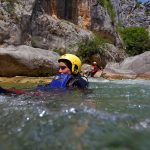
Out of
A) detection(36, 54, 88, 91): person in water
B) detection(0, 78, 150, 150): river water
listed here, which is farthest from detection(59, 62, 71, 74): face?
detection(0, 78, 150, 150): river water

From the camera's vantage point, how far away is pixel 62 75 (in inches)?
267

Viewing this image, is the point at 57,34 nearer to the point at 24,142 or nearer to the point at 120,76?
the point at 120,76

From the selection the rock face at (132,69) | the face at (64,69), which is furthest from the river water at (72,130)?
the rock face at (132,69)

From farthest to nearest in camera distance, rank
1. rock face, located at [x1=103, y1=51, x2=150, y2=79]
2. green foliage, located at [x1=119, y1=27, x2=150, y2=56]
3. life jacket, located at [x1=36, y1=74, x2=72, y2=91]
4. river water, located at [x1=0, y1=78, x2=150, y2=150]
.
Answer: green foliage, located at [x1=119, y1=27, x2=150, y2=56], rock face, located at [x1=103, y1=51, x2=150, y2=79], life jacket, located at [x1=36, y1=74, x2=72, y2=91], river water, located at [x1=0, y1=78, x2=150, y2=150]

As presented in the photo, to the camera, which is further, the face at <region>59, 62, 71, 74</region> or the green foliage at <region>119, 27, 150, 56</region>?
the green foliage at <region>119, 27, 150, 56</region>

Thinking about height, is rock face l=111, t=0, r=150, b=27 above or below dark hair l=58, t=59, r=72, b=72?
above

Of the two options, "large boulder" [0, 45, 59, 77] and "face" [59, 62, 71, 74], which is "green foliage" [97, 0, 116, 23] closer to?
"large boulder" [0, 45, 59, 77]

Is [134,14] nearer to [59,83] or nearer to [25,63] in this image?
[25,63]

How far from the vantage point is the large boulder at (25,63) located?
16.0m

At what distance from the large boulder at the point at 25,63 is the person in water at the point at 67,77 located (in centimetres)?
905

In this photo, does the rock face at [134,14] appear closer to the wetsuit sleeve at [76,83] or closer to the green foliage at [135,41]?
the green foliage at [135,41]

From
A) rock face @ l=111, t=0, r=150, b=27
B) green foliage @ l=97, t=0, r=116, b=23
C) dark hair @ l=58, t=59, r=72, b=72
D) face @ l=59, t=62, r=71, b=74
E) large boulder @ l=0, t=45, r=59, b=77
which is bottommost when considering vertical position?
large boulder @ l=0, t=45, r=59, b=77

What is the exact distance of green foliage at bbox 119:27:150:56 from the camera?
41.9 metres

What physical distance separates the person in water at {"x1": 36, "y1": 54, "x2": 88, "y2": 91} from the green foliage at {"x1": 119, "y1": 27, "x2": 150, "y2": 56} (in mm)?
33819
